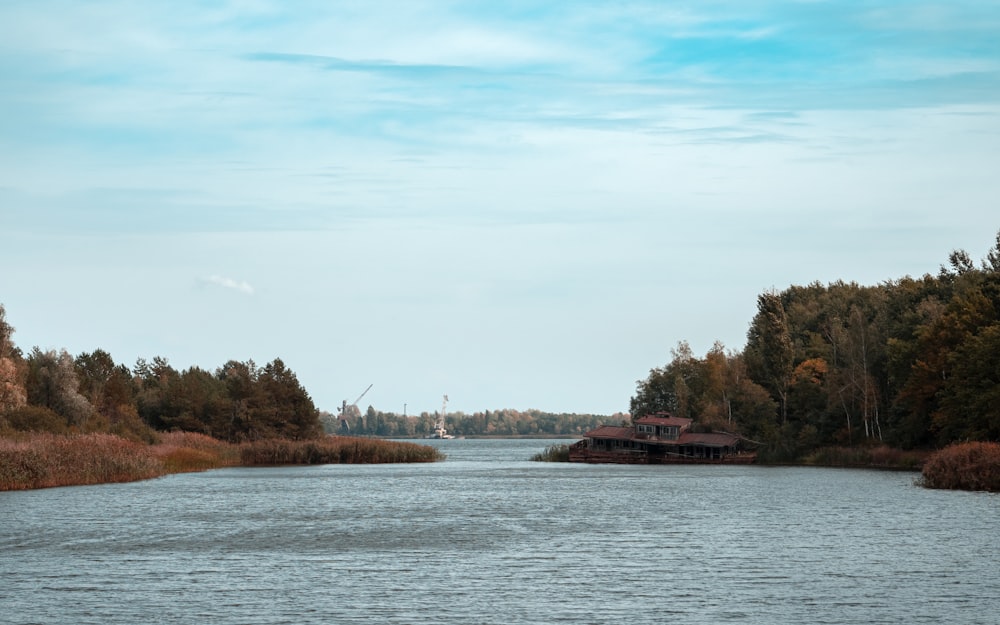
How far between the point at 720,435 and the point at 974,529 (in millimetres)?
88741

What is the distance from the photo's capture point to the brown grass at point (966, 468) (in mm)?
67500

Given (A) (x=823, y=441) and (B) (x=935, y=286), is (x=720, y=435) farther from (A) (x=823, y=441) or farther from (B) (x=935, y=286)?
(B) (x=935, y=286)

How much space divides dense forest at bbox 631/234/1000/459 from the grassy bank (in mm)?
39776

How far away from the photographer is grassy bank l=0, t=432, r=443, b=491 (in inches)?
2773

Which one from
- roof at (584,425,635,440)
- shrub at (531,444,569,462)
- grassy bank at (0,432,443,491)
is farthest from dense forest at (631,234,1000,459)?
grassy bank at (0,432,443,491)

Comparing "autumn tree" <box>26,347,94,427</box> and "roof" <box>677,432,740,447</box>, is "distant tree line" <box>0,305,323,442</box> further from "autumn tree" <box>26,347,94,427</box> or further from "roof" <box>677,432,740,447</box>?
"roof" <box>677,432,740,447</box>

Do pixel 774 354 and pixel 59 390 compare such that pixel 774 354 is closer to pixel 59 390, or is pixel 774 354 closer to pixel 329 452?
pixel 329 452

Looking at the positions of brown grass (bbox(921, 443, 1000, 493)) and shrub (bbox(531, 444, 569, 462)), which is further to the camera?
shrub (bbox(531, 444, 569, 462))

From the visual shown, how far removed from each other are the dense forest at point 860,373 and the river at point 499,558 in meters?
20.8

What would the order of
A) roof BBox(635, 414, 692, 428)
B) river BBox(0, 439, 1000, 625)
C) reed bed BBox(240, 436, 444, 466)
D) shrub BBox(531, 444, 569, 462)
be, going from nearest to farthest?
river BBox(0, 439, 1000, 625), reed bed BBox(240, 436, 444, 466), roof BBox(635, 414, 692, 428), shrub BBox(531, 444, 569, 462)

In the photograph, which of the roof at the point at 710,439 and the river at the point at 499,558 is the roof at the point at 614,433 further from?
the river at the point at 499,558

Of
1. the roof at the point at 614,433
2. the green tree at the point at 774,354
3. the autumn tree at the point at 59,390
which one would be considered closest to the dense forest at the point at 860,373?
the green tree at the point at 774,354

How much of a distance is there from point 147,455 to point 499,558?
5726 centimetres

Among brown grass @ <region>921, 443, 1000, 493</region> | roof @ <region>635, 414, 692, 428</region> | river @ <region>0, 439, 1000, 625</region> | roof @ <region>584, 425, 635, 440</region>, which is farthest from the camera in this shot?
roof @ <region>584, 425, 635, 440</region>
